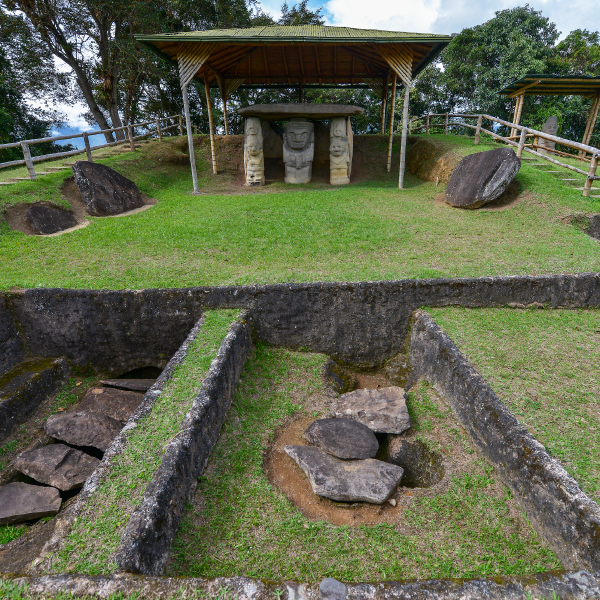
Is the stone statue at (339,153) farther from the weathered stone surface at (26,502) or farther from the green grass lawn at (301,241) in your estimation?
the weathered stone surface at (26,502)

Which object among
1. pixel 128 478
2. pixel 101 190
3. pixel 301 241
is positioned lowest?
pixel 128 478

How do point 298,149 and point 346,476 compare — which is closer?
point 346,476

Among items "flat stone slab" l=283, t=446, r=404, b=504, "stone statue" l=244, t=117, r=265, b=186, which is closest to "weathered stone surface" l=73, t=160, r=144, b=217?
"stone statue" l=244, t=117, r=265, b=186

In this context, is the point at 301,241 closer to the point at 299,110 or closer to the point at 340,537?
the point at 340,537

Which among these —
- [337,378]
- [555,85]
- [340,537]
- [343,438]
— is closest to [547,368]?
[343,438]

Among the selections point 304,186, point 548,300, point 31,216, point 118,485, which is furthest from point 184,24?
point 118,485

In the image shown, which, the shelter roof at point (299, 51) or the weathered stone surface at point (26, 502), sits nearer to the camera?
the weathered stone surface at point (26, 502)

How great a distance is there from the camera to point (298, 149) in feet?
40.2

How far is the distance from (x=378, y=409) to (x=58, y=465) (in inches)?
138

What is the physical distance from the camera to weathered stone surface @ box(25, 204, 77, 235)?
27.4ft

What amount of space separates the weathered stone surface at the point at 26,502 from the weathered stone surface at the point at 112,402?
40.4 inches

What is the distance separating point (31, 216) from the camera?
8.38 metres

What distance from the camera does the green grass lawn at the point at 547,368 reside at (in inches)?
127

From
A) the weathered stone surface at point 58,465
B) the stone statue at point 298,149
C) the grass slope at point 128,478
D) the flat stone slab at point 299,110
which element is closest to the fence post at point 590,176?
the flat stone slab at point 299,110
